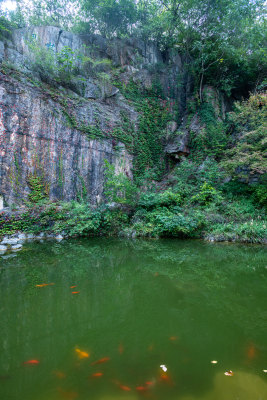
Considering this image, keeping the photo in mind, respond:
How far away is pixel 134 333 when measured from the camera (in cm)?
228

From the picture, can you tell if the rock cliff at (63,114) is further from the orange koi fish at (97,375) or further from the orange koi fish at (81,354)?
the orange koi fish at (97,375)

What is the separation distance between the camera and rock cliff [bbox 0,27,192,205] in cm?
1045

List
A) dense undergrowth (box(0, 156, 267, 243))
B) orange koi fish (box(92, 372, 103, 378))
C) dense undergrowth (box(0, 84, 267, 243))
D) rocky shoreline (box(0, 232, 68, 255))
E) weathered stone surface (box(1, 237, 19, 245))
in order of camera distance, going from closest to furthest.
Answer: orange koi fish (box(92, 372, 103, 378)) → rocky shoreline (box(0, 232, 68, 255)) → weathered stone surface (box(1, 237, 19, 245)) → dense undergrowth (box(0, 156, 267, 243)) → dense undergrowth (box(0, 84, 267, 243))

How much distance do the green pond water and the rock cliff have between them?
7293 mm

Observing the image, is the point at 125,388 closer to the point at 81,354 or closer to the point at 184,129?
the point at 81,354

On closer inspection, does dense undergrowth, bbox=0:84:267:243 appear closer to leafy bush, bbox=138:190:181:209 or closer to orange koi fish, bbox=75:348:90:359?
leafy bush, bbox=138:190:181:209

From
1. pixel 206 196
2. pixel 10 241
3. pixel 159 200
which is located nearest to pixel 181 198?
pixel 206 196

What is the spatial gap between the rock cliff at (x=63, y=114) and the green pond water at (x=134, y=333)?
287 inches

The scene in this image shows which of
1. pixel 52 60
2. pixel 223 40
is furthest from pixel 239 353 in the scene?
pixel 223 40

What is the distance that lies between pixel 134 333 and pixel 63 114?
12.1 meters

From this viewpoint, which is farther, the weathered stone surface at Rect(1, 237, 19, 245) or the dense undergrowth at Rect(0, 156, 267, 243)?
the dense undergrowth at Rect(0, 156, 267, 243)

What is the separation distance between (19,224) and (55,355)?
8.08m

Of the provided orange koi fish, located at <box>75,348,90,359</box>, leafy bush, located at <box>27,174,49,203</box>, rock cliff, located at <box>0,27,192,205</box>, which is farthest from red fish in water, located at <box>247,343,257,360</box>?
rock cliff, located at <box>0,27,192,205</box>

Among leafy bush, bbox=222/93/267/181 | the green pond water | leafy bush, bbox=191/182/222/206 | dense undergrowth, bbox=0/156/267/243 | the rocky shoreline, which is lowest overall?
the rocky shoreline
